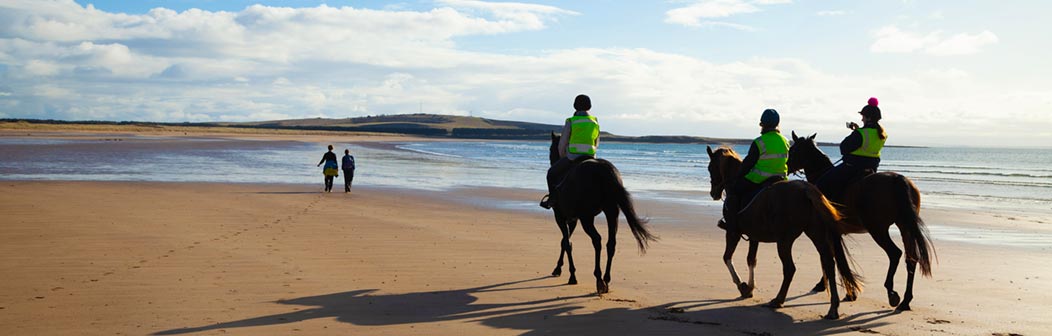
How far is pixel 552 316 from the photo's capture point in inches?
287

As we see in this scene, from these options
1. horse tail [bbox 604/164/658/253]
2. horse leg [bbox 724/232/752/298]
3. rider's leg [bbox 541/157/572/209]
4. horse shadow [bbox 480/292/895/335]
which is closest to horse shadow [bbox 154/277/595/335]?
horse shadow [bbox 480/292/895/335]

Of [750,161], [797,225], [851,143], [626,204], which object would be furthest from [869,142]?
[626,204]

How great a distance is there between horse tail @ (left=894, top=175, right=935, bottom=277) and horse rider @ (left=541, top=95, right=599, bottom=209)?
3.08 m

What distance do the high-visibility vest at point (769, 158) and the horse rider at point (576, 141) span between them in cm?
173

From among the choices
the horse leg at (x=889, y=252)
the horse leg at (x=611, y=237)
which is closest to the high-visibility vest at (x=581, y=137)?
the horse leg at (x=611, y=237)

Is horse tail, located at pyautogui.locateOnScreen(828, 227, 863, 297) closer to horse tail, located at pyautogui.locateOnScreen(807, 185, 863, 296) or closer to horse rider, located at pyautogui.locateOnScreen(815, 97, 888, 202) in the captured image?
horse tail, located at pyautogui.locateOnScreen(807, 185, 863, 296)

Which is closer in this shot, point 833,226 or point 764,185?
point 833,226

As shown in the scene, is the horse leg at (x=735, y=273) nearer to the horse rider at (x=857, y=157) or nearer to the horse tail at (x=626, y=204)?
the horse tail at (x=626, y=204)

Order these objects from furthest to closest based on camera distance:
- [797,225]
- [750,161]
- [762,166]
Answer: [762,166], [750,161], [797,225]

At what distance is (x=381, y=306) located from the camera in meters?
7.42

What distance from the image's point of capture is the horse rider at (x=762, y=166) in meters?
8.06

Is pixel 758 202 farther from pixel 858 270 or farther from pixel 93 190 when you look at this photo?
pixel 93 190

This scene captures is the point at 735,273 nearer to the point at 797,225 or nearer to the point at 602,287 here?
the point at 797,225

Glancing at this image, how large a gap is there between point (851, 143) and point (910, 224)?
1.07 m
